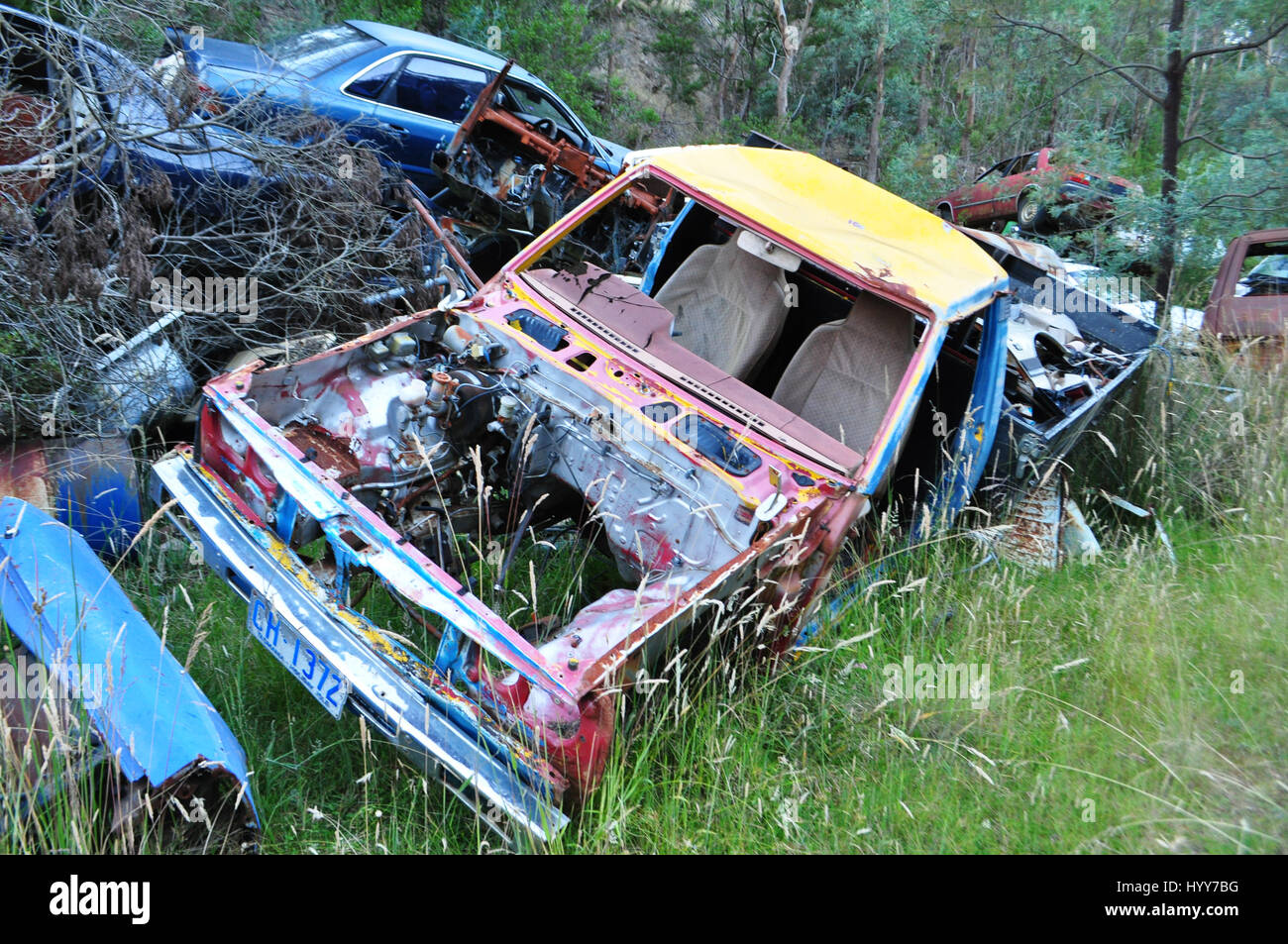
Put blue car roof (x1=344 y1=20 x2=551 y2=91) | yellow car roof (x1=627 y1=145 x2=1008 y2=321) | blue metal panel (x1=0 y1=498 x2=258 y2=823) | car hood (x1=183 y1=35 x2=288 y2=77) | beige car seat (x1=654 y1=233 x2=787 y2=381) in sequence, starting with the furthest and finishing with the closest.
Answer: blue car roof (x1=344 y1=20 x2=551 y2=91) < car hood (x1=183 y1=35 x2=288 y2=77) < beige car seat (x1=654 y1=233 x2=787 y2=381) < yellow car roof (x1=627 y1=145 x2=1008 y2=321) < blue metal panel (x1=0 y1=498 x2=258 y2=823)

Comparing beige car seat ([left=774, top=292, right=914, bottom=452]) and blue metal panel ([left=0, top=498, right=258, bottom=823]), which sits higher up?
beige car seat ([left=774, top=292, right=914, bottom=452])

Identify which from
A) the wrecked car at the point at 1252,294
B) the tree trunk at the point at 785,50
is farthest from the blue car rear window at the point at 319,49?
the tree trunk at the point at 785,50

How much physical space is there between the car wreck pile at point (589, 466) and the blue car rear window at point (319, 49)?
2.94 meters

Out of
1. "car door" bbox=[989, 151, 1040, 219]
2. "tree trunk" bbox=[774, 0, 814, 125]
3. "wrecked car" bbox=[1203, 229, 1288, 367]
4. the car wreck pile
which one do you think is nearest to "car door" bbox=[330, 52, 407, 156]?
the car wreck pile

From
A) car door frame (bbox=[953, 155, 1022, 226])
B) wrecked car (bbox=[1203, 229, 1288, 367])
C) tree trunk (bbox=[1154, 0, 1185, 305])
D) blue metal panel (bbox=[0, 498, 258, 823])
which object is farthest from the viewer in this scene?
car door frame (bbox=[953, 155, 1022, 226])

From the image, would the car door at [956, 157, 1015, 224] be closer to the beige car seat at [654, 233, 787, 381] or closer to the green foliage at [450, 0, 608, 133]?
the green foliage at [450, 0, 608, 133]

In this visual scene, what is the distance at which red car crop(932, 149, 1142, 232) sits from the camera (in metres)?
6.91

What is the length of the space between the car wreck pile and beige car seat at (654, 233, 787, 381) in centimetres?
1

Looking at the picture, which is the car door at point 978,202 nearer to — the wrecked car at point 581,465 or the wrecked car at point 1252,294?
the wrecked car at point 1252,294

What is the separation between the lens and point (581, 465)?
136 inches

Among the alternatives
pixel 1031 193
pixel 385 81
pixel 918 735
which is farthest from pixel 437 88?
pixel 918 735

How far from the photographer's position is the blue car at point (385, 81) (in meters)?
5.84

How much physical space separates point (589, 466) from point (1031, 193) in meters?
5.56

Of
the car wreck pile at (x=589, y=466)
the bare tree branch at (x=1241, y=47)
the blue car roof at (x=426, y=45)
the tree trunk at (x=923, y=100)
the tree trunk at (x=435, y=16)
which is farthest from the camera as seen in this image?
the tree trunk at (x=923, y=100)
